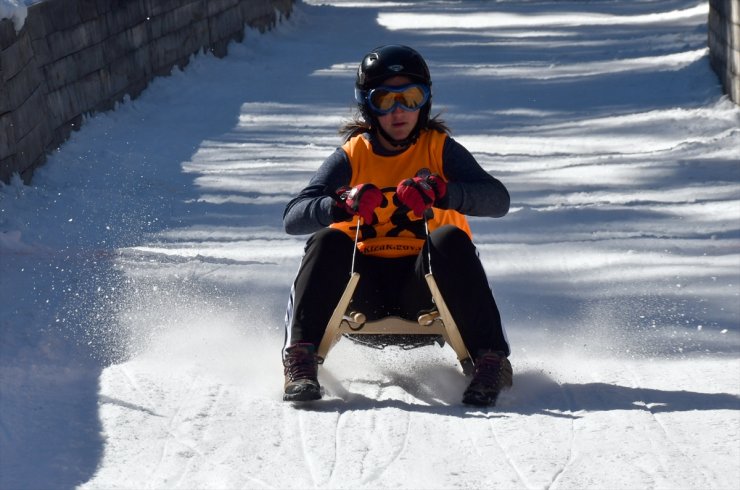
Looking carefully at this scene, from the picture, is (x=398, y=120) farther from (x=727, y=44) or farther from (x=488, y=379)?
(x=727, y=44)

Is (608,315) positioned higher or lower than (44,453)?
lower

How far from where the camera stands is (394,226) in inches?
176

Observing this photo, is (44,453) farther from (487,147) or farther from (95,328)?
(487,147)

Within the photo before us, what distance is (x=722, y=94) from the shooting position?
10250mm

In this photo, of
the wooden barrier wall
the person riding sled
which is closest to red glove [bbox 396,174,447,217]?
the person riding sled

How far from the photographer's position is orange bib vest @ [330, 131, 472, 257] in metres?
4.45

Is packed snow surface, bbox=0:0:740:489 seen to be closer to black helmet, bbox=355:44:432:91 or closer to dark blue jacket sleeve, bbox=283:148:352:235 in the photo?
dark blue jacket sleeve, bbox=283:148:352:235

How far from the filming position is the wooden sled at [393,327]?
4188 mm

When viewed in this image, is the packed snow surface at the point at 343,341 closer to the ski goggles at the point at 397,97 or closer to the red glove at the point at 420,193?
the red glove at the point at 420,193

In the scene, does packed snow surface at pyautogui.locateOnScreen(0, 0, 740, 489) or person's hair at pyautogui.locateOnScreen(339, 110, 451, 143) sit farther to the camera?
person's hair at pyautogui.locateOnScreen(339, 110, 451, 143)

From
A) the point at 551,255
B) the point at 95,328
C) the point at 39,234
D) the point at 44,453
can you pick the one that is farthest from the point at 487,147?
the point at 44,453

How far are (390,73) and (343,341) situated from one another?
3.72ft

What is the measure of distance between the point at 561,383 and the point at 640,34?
11.5 metres

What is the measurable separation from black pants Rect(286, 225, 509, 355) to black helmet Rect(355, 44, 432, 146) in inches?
18.6
